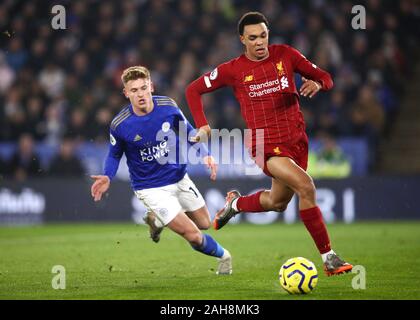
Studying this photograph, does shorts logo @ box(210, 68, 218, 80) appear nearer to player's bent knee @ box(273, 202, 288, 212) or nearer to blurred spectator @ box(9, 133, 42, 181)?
player's bent knee @ box(273, 202, 288, 212)

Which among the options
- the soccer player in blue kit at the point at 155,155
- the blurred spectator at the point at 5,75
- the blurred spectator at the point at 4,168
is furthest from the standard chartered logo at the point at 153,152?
the blurred spectator at the point at 5,75

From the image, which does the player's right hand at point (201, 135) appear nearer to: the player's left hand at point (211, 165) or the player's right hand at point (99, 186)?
the player's left hand at point (211, 165)

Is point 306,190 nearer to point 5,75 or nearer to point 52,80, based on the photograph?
point 52,80

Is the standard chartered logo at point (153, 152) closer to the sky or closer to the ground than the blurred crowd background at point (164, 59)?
closer to the ground

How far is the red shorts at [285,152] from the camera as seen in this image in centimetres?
810

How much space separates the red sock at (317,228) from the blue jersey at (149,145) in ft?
4.34

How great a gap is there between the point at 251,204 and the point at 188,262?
154 cm

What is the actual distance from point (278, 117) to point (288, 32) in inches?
421

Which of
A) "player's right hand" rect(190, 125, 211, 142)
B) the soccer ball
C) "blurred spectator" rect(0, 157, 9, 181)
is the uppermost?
"player's right hand" rect(190, 125, 211, 142)

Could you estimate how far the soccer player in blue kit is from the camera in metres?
8.22

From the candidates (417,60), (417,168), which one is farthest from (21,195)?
(417,60)

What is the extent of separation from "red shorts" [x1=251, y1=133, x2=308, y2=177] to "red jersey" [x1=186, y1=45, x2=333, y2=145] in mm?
58

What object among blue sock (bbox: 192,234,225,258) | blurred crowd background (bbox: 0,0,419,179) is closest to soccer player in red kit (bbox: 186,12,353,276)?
blue sock (bbox: 192,234,225,258)

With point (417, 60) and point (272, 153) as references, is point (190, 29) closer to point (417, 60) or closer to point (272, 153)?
point (417, 60)
